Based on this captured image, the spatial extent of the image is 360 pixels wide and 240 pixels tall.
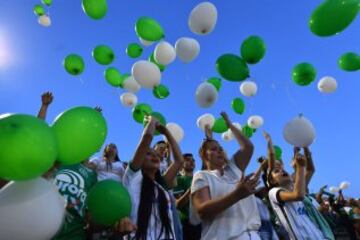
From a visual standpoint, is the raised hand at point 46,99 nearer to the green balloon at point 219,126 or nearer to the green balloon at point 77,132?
the green balloon at point 77,132

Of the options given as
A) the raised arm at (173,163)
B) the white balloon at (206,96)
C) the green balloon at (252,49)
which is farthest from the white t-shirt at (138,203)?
the green balloon at (252,49)

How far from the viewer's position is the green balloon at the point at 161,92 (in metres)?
5.38

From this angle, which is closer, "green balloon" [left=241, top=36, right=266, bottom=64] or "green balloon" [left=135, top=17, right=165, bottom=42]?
"green balloon" [left=241, top=36, right=266, bottom=64]

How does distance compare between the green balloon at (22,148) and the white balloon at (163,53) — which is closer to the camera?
the green balloon at (22,148)

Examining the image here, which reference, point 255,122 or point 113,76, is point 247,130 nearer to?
point 255,122

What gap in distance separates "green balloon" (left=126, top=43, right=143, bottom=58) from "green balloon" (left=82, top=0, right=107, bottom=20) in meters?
0.96

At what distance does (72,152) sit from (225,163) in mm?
1631

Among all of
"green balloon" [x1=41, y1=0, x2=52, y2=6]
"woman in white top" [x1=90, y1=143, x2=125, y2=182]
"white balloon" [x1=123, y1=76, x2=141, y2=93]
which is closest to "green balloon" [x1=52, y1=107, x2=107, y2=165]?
"woman in white top" [x1=90, y1=143, x2=125, y2=182]

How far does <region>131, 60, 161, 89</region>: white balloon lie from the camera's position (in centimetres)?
489

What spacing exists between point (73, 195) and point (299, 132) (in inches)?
90.4

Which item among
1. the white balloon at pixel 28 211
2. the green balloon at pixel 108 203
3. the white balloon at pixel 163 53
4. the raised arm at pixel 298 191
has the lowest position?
the white balloon at pixel 28 211

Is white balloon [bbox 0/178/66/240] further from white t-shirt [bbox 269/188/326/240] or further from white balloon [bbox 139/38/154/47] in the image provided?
white balloon [bbox 139/38/154/47]

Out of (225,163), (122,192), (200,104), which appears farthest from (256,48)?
(122,192)

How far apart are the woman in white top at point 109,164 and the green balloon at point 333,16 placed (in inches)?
98.4
